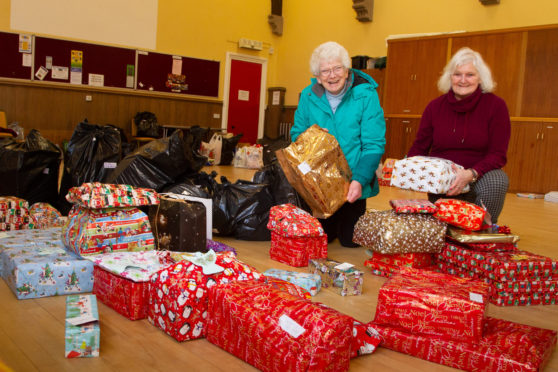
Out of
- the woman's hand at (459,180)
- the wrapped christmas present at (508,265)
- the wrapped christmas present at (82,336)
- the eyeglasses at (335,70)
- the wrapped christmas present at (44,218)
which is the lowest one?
the wrapped christmas present at (82,336)

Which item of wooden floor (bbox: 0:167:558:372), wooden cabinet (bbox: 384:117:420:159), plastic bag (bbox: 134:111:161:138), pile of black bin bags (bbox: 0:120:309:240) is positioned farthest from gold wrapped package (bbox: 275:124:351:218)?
plastic bag (bbox: 134:111:161:138)

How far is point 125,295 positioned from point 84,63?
7.30 m

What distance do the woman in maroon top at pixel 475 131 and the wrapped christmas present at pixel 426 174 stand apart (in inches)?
2.7

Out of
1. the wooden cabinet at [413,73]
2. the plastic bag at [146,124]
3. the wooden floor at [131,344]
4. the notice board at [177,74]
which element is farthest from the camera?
the notice board at [177,74]

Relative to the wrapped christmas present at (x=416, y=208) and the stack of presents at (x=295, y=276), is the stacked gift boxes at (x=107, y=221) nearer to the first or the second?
the stack of presents at (x=295, y=276)

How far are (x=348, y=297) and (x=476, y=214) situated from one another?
0.70m

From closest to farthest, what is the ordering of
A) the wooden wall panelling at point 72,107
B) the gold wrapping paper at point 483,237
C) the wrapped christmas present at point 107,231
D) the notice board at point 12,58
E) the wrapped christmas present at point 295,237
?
the wrapped christmas present at point 107,231, the gold wrapping paper at point 483,237, the wrapped christmas present at point 295,237, the notice board at point 12,58, the wooden wall panelling at point 72,107

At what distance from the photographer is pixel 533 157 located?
263 inches

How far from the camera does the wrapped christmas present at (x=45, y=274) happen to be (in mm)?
1826

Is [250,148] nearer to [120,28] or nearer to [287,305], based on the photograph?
[120,28]

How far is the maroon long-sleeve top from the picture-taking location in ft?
9.13

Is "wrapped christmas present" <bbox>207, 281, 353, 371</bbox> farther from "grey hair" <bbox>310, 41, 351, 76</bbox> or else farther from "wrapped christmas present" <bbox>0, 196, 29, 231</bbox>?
"grey hair" <bbox>310, 41, 351, 76</bbox>

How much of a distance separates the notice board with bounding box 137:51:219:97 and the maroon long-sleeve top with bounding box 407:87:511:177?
673cm

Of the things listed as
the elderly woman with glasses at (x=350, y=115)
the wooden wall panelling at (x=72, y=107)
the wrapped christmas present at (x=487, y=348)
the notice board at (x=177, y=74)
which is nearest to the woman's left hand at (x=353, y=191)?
the elderly woman with glasses at (x=350, y=115)
